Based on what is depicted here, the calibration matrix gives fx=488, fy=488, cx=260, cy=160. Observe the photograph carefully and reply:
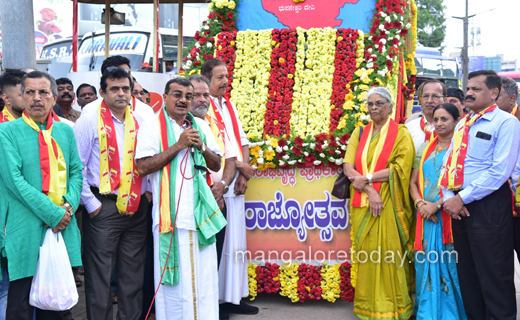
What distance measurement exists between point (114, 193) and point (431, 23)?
28105 mm

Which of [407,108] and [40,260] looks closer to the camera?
[40,260]

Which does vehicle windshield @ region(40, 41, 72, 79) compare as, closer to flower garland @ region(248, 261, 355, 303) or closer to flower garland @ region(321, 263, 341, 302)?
flower garland @ region(248, 261, 355, 303)

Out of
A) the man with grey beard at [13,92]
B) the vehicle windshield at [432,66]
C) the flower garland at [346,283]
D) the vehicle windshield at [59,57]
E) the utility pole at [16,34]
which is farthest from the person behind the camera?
the vehicle windshield at [432,66]

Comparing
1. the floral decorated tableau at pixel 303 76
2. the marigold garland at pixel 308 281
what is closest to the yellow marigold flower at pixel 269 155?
the floral decorated tableau at pixel 303 76

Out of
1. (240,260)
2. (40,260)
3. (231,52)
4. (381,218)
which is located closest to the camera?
(40,260)

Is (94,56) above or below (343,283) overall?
above

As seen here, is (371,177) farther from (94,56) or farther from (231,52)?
(94,56)

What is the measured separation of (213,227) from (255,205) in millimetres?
1424

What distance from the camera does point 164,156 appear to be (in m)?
3.51

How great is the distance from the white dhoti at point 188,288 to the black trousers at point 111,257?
34cm

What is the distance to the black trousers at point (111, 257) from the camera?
3.66 m

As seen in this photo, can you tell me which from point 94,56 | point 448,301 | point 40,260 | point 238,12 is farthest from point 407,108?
point 94,56

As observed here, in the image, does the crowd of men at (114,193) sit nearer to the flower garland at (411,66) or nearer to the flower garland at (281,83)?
the flower garland at (281,83)

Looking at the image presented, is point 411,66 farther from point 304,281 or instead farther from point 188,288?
point 188,288
